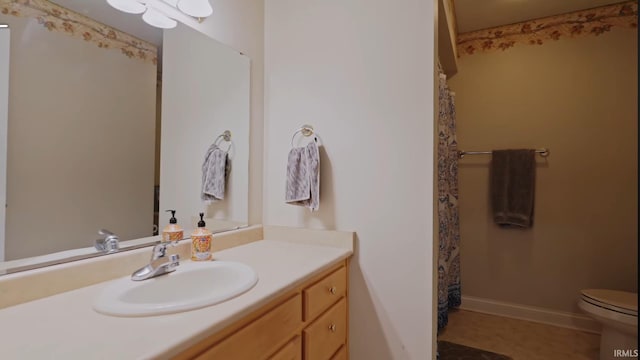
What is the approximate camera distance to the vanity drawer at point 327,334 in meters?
1.16

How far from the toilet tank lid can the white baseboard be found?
1.54ft

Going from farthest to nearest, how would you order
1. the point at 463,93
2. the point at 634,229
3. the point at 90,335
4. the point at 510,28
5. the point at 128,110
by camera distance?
1. the point at 463,93
2. the point at 510,28
3. the point at 634,229
4. the point at 128,110
5. the point at 90,335

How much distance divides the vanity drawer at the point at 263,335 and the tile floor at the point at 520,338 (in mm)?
1734

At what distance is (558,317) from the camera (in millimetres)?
2518

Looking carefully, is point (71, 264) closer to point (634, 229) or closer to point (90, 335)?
point (90, 335)

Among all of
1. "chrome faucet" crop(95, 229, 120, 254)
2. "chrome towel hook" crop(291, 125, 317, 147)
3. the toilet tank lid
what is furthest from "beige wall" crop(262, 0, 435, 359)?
the toilet tank lid

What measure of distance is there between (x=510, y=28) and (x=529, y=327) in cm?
246

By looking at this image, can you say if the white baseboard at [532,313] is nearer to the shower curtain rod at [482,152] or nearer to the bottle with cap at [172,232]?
the shower curtain rod at [482,152]

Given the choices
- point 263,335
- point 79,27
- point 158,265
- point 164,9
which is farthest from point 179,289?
point 164,9

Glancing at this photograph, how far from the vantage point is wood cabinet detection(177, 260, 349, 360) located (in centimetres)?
79

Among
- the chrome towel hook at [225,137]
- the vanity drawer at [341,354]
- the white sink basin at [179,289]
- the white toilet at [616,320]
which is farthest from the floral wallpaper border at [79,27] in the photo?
the white toilet at [616,320]

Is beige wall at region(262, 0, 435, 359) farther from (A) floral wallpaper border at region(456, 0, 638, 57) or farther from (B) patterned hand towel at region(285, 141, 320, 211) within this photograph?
(A) floral wallpaper border at region(456, 0, 638, 57)

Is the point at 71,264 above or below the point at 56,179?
below

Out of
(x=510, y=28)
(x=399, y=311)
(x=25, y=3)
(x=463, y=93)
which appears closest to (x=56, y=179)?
(x=25, y=3)
